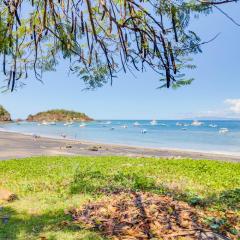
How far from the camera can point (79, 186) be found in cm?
1016

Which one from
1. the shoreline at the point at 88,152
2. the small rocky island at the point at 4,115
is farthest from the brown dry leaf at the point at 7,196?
the small rocky island at the point at 4,115

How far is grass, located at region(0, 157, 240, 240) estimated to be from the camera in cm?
710

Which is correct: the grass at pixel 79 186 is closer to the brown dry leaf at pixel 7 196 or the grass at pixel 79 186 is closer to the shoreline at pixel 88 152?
the brown dry leaf at pixel 7 196

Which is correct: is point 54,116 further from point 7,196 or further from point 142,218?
point 142,218

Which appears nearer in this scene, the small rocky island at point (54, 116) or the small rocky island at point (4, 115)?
the small rocky island at point (4, 115)

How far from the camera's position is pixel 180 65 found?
17.7 feet

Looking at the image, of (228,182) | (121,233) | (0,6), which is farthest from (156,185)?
(0,6)

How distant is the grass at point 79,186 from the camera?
710cm

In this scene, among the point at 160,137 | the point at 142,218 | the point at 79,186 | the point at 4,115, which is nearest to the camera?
the point at 142,218

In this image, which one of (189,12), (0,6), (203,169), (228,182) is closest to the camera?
(189,12)

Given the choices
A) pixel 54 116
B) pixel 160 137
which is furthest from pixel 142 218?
pixel 54 116

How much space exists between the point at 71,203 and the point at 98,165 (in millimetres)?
5930

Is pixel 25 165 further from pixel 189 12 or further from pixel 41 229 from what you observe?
pixel 189 12

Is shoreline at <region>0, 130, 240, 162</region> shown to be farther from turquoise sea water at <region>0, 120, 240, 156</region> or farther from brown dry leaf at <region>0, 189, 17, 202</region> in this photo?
brown dry leaf at <region>0, 189, 17, 202</region>
